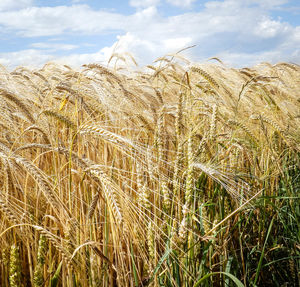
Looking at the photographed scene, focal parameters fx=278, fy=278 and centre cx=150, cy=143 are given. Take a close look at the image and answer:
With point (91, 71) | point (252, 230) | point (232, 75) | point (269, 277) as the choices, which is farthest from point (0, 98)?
point (232, 75)

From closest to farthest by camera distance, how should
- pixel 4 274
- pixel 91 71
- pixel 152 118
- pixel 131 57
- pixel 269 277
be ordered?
pixel 4 274
pixel 269 277
pixel 152 118
pixel 91 71
pixel 131 57

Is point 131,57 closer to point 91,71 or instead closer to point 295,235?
point 91,71

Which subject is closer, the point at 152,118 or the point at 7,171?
A: the point at 7,171

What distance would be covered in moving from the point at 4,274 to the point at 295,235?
5.37 ft

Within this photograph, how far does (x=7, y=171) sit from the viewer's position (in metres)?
1.23

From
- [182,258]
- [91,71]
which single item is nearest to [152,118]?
[91,71]

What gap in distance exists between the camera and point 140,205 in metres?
1.23

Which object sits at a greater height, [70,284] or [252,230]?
[70,284]

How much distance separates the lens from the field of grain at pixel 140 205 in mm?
1083

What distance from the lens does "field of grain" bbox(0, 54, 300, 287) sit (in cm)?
108

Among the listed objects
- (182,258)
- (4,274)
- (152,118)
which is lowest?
(4,274)

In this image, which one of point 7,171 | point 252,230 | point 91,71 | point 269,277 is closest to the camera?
point 7,171

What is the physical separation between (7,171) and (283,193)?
186cm

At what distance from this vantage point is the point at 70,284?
1.13 m
